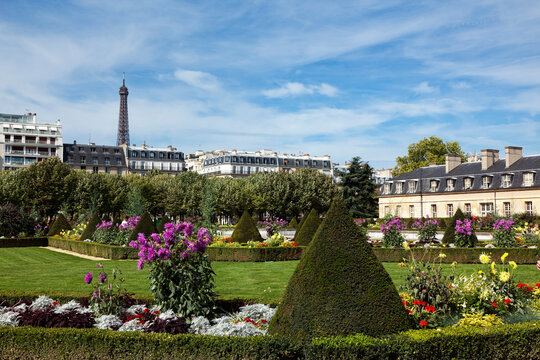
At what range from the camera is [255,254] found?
18672mm

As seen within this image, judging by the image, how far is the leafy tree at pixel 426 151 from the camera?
61438 millimetres

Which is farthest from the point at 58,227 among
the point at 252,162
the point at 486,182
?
the point at 252,162

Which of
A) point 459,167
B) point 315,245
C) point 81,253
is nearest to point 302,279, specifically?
point 315,245

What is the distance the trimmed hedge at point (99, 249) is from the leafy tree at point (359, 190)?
3324 cm

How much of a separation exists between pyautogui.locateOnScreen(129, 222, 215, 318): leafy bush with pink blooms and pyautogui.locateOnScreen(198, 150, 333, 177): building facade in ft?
261

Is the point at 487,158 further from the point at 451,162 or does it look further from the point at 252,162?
the point at 252,162

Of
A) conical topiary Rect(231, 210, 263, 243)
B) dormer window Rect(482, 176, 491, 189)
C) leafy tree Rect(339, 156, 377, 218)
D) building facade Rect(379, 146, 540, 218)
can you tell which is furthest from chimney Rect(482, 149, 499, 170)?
conical topiary Rect(231, 210, 263, 243)

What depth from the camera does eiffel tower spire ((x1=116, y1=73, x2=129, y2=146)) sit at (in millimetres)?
116188

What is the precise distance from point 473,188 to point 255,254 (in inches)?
1322

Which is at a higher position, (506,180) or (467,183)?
(506,180)

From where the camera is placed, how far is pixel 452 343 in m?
5.55

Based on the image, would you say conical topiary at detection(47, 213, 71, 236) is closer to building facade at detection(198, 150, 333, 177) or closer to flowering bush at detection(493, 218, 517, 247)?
flowering bush at detection(493, 218, 517, 247)

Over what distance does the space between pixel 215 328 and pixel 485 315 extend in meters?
3.61

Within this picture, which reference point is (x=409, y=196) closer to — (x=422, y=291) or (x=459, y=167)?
(x=459, y=167)
